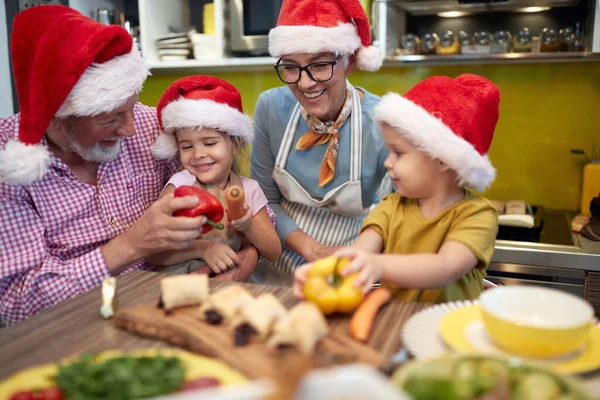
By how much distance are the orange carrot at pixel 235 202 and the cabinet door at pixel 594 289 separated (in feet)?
4.39

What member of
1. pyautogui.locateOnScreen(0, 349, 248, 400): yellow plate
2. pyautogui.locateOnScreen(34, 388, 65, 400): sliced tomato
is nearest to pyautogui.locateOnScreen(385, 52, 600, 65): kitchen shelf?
pyautogui.locateOnScreen(0, 349, 248, 400): yellow plate

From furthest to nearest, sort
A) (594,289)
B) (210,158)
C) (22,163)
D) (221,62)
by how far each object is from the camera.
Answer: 1. (221,62)
2. (594,289)
3. (210,158)
4. (22,163)

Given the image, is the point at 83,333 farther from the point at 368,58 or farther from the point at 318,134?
the point at 368,58

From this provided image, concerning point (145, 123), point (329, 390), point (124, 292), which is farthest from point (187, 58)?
point (329, 390)

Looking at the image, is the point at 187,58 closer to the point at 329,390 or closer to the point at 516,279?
the point at 516,279

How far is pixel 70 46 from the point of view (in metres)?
1.34

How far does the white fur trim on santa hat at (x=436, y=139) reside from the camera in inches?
46.7

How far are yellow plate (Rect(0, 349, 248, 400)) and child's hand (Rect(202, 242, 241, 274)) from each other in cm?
68

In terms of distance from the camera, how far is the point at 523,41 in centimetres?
230

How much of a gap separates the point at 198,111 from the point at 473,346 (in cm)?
104

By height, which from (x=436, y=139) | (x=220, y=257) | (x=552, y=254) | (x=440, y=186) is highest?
(x=436, y=139)

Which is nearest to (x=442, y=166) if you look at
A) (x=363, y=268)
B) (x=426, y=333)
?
(x=363, y=268)

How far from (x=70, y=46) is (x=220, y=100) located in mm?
464

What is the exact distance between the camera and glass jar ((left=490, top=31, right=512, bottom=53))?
7.62ft
